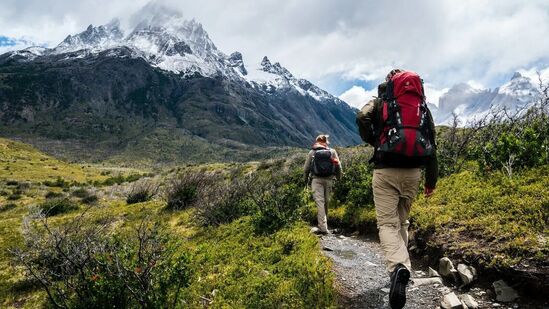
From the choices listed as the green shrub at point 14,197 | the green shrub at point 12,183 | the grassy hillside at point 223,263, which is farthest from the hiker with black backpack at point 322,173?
the green shrub at point 12,183

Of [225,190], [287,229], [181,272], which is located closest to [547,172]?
[287,229]

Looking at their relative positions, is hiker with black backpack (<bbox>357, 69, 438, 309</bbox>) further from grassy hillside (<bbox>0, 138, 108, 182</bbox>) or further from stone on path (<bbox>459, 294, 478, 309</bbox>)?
grassy hillside (<bbox>0, 138, 108, 182</bbox>)

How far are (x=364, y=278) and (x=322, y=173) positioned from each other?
415cm

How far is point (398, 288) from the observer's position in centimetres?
489

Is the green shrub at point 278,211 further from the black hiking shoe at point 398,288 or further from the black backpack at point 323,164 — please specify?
the black hiking shoe at point 398,288

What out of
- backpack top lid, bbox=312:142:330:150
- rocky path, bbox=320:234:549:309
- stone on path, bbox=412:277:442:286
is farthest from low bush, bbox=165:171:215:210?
stone on path, bbox=412:277:442:286

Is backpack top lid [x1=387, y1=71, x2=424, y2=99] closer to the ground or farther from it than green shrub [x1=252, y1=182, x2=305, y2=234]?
farther from it

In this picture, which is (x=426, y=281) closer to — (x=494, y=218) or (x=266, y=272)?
(x=494, y=218)

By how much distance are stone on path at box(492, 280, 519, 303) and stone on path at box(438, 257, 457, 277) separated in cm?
75

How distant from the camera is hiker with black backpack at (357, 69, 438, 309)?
527 centimetres

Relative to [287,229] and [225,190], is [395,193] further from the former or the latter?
[225,190]

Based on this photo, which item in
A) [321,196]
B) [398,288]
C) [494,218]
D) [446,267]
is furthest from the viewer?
[321,196]

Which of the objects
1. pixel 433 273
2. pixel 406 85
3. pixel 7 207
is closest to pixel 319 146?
pixel 433 273

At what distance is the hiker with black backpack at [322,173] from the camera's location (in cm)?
1070
